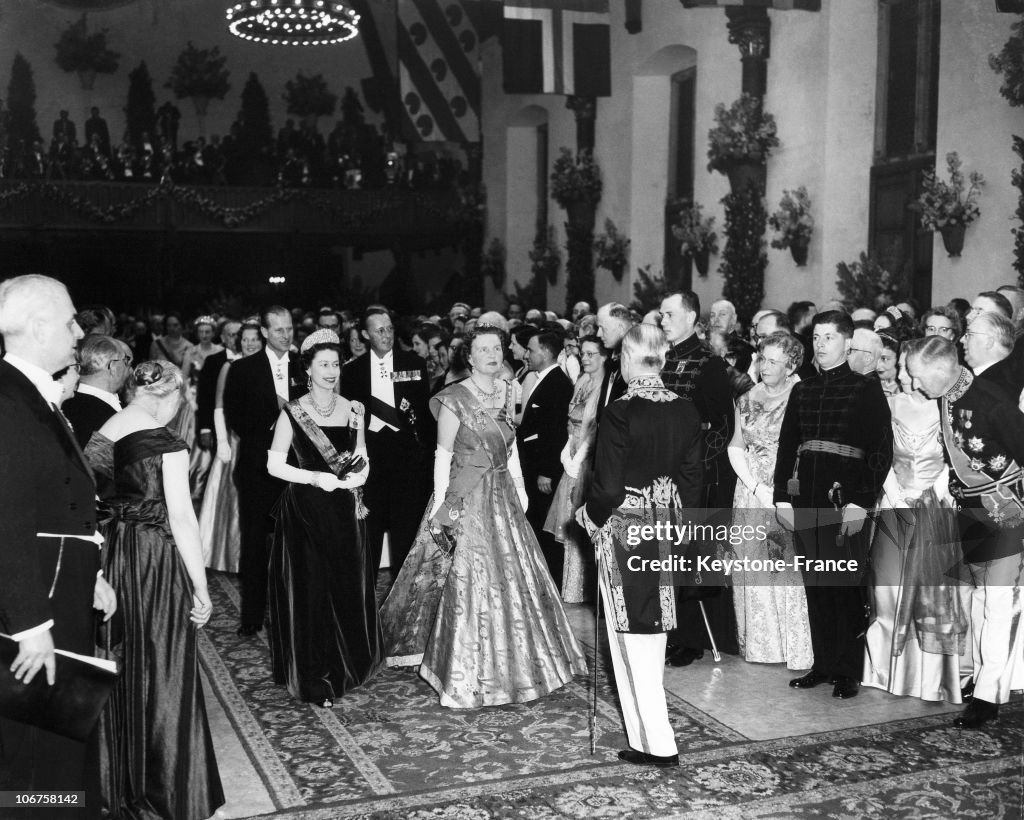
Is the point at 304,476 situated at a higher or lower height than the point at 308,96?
lower

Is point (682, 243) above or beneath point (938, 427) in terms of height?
above

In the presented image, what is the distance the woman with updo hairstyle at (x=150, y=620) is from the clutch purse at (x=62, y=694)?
2.09 ft

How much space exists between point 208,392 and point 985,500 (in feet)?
16.2

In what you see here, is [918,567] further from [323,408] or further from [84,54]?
[84,54]

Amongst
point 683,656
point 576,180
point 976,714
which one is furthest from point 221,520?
point 576,180

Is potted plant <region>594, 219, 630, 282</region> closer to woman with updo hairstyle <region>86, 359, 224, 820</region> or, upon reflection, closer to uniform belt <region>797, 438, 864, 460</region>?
uniform belt <region>797, 438, 864, 460</region>

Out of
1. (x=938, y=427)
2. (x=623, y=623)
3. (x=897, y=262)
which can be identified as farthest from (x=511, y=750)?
(x=897, y=262)

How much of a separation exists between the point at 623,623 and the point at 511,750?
75 cm

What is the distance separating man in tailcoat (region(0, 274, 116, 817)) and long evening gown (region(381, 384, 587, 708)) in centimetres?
202

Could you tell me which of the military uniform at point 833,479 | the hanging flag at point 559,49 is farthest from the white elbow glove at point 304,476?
the hanging flag at point 559,49

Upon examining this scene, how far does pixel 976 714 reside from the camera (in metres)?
4.50

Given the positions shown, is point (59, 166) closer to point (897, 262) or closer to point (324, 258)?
point (324, 258)

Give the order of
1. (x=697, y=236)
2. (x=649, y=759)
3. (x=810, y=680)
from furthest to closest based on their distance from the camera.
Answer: (x=697, y=236), (x=810, y=680), (x=649, y=759)

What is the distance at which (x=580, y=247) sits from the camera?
656 inches
